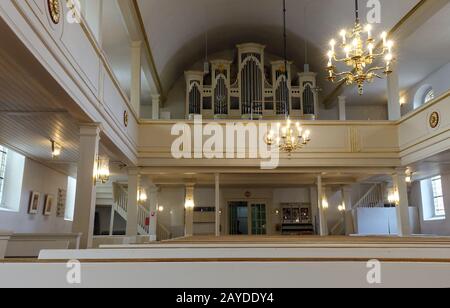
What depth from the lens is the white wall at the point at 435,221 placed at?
13.2 meters

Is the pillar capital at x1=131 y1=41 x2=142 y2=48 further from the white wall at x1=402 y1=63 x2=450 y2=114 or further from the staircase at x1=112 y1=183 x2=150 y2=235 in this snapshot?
the white wall at x1=402 y1=63 x2=450 y2=114

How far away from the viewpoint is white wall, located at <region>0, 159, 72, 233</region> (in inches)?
386

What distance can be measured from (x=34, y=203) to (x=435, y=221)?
13.0 metres

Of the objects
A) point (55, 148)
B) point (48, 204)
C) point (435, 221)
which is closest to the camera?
point (55, 148)

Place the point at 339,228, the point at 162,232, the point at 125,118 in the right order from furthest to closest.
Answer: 1. the point at 339,228
2. the point at 162,232
3. the point at 125,118

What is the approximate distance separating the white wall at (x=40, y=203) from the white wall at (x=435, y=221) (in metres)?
12.6

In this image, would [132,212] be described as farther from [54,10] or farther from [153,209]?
[54,10]

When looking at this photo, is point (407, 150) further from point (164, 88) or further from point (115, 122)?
point (164, 88)

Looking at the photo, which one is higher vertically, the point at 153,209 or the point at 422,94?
the point at 422,94

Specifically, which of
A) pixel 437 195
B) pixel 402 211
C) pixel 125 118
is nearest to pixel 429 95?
pixel 437 195

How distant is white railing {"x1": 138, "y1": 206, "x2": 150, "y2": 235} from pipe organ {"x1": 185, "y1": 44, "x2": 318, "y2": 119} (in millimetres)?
4124

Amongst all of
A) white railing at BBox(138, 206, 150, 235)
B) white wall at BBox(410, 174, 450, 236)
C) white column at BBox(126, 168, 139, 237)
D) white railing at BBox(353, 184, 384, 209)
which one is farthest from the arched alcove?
white railing at BBox(138, 206, 150, 235)

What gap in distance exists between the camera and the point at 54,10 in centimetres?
434

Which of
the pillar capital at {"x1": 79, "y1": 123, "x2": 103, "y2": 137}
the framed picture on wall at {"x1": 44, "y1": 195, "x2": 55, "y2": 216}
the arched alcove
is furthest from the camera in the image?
the arched alcove
